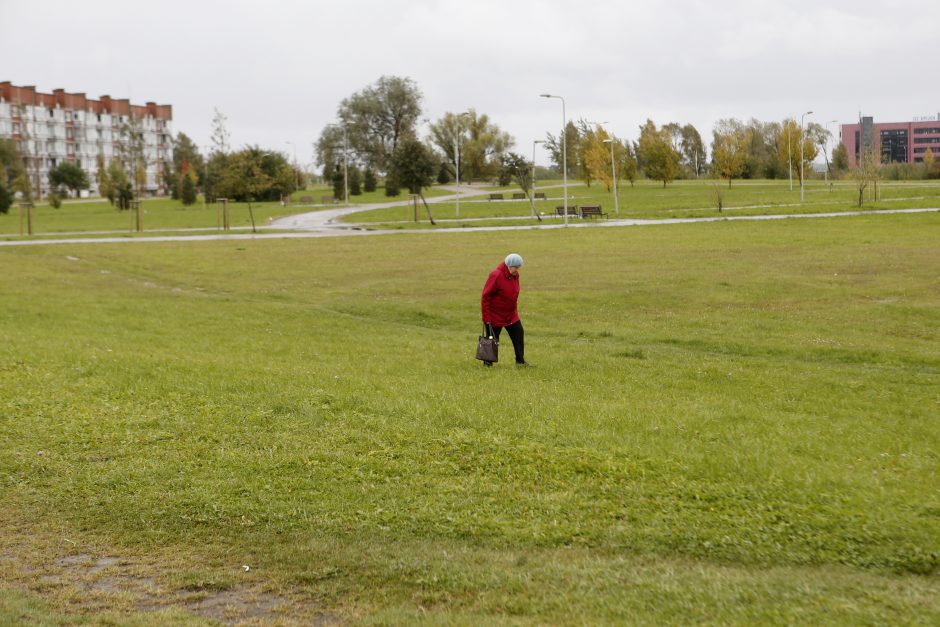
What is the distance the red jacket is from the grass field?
81 cm

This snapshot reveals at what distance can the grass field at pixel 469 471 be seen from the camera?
6262 mm

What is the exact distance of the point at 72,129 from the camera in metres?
143

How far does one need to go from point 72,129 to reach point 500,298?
14502 cm

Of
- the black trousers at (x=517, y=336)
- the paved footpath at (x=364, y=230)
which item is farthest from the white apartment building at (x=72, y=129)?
the black trousers at (x=517, y=336)

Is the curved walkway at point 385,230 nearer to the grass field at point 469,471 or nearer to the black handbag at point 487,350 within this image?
the grass field at point 469,471

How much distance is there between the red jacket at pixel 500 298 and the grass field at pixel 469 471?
0.81 meters

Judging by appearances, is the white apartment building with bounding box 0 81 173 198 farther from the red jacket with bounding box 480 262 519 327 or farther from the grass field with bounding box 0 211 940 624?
the red jacket with bounding box 480 262 519 327

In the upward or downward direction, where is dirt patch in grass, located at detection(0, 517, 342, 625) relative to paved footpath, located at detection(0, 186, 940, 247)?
downward

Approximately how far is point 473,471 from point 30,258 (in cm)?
3194

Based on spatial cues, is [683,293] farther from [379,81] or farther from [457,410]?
[379,81]

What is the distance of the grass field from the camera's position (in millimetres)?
6262

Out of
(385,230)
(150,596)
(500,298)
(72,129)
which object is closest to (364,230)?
(385,230)

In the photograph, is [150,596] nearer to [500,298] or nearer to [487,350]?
[487,350]

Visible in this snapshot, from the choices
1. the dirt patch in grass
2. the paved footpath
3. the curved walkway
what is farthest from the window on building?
the dirt patch in grass
